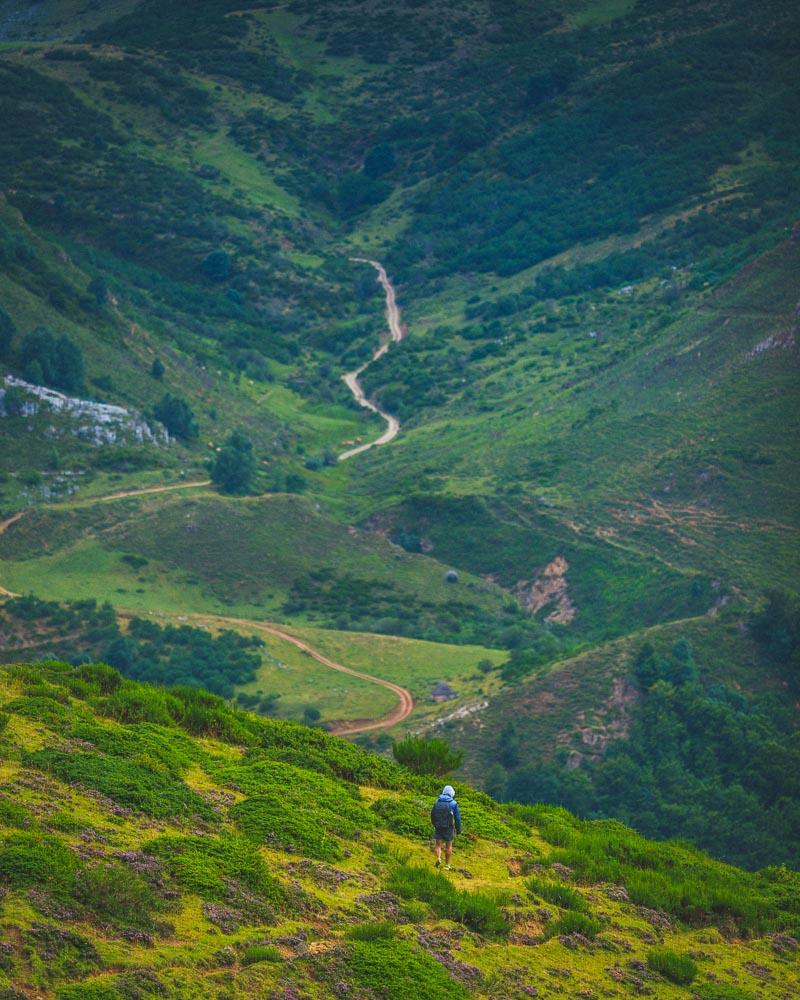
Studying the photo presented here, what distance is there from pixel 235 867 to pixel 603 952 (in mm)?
5299

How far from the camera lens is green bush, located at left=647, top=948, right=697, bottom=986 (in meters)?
22.7

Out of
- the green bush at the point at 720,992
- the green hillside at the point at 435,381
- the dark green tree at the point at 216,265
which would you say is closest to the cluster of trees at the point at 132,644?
the green hillside at the point at 435,381

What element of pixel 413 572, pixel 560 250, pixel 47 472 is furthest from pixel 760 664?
pixel 560 250

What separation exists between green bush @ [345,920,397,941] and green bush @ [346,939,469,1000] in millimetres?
131

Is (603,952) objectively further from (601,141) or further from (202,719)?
(601,141)

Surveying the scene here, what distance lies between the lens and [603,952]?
22.9 m

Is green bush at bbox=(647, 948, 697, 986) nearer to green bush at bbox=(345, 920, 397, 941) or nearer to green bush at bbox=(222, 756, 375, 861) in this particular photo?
green bush at bbox=(345, 920, 397, 941)


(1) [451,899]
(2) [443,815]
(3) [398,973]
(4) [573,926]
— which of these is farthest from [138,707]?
(3) [398,973]

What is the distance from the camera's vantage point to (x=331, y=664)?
74875 millimetres

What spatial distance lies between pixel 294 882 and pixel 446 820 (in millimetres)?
2835

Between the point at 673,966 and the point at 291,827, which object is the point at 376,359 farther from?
the point at 673,966

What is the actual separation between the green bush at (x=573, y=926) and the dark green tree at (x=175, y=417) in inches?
3147

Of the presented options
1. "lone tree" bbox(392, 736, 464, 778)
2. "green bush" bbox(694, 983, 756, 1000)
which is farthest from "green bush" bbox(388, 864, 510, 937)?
"lone tree" bbox(392, 736, 464, 778)

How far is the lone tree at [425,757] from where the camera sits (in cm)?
2973
